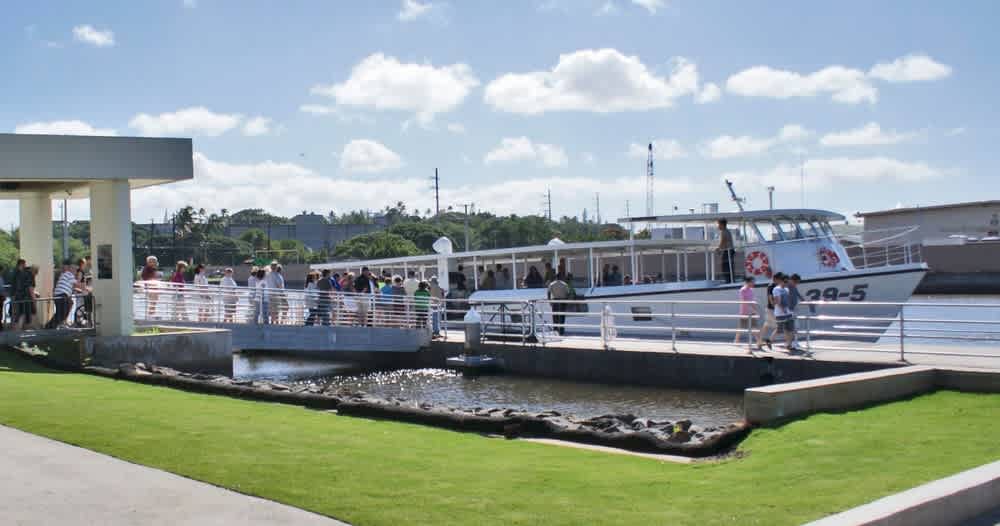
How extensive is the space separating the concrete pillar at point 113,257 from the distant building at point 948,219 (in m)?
61.8

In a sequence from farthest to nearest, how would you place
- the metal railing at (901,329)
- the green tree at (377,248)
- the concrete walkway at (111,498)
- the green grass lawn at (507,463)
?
the green tree at (377,248) < the metal railing at (901,329) < the green grass lawn at (507,463) < the concrete walkway at (111,498)

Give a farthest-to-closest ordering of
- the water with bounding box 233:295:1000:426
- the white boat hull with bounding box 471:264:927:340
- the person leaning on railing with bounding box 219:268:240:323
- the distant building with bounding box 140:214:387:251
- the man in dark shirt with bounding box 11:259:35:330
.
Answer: the distant building with bounding box 140:214:387:251, the white boat hull with bounding box 471:264:927:340, the person leaning on railing with bounding box 219:268:240:323, the man in dark shirt with bounding box 11:259:35:330, the water with bounding box 233:295:1000:426

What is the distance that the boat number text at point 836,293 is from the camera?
80.7 ft

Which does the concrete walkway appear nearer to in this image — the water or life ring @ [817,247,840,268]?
the water

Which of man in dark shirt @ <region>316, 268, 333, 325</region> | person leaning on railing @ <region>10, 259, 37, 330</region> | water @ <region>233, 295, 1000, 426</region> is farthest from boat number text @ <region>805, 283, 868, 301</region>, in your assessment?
person leaning on railing @ <region>10, 259, 37, 330</region>

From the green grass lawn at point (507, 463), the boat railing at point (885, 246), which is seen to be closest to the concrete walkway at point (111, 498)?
the green grass lawn at point (507, 463)

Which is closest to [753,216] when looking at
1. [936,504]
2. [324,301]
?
[324,301]

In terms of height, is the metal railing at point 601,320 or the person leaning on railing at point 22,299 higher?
the person leaning on railing at point 22,299

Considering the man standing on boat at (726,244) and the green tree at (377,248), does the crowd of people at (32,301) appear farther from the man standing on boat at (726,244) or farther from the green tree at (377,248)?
the green tree at (377,248)

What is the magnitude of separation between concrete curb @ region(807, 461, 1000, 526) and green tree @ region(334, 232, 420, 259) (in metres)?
92.5

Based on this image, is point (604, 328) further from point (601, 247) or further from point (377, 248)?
point (377, 248)

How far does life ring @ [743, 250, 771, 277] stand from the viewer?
2623 centimetres

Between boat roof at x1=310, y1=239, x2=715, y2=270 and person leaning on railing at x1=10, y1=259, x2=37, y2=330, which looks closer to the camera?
person leaning on railing at x1=10, y1=259, x2=37, y2=330

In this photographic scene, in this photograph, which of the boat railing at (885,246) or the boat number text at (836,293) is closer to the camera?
the boat number text at (836,293)
